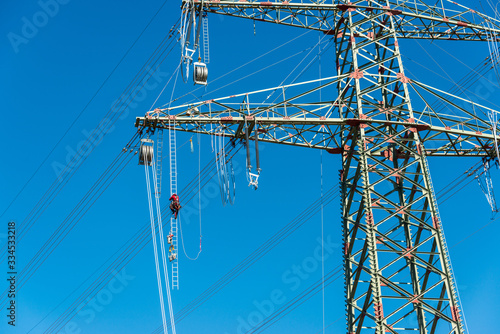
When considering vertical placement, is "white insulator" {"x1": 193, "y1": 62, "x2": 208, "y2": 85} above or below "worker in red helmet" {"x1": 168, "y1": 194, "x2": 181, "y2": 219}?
above

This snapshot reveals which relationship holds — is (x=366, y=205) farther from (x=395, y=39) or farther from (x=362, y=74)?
(x=395, y=39)

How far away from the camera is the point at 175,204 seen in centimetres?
3238

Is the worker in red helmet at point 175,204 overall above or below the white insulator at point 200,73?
below

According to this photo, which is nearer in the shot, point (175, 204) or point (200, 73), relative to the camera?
point (175, 204)

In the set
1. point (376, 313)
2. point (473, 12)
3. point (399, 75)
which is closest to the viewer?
point (376, 313)

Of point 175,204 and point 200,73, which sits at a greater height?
point 200,73

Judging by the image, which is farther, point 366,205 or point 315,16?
point 315,16

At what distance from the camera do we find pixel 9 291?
141 feet

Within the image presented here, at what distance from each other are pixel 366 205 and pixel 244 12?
13.0 m

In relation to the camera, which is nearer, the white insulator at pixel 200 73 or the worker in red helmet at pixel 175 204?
the worker in red helmet at pixel 175 204

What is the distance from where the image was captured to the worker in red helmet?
32219mm

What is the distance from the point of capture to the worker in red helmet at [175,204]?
106ft

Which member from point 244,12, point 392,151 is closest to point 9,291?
point 244,12

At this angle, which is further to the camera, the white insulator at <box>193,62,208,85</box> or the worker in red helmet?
the white insulator at <box>193,62,208,85</box>
